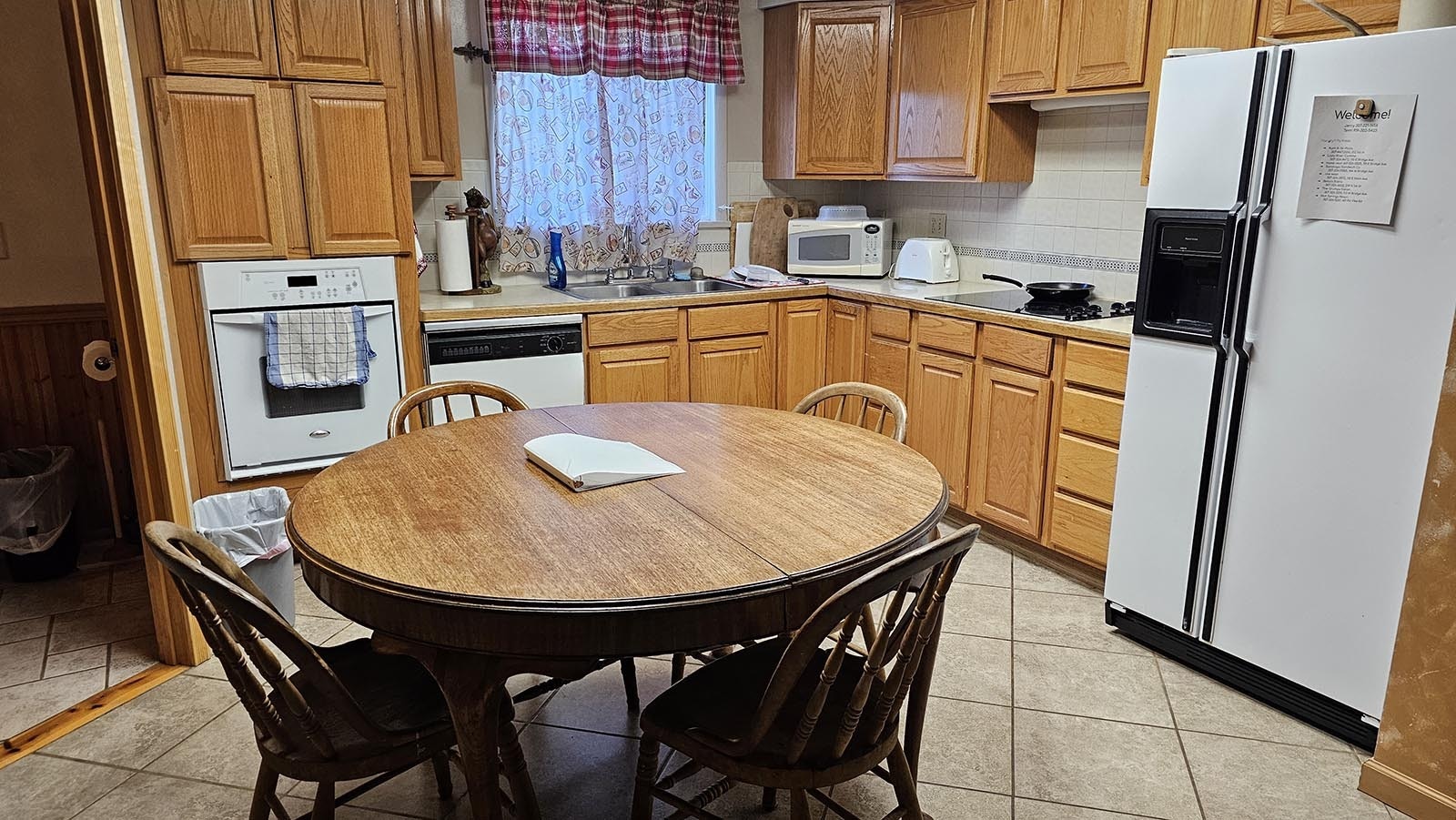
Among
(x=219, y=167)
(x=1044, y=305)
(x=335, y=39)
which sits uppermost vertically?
(x=335, y=39)

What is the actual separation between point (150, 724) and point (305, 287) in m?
1.39

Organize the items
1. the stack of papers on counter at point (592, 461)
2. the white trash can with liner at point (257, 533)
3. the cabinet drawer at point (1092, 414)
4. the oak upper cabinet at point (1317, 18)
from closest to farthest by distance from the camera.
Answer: the stack of papers on counter at point (592, 461), the oak upper cabinet at point (1317, 18), the white trash can with liner at point (257, 533), the cabinet drawer at point (1092, 414)

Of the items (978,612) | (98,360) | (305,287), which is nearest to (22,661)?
(98,360)

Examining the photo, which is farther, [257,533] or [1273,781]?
[257,533]

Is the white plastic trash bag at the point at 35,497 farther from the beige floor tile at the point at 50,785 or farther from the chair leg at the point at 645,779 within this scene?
the chair leg at the point at 645,779

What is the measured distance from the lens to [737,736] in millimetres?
1494

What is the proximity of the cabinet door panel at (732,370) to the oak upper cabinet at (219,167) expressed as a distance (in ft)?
5.31

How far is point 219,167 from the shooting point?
9.44 ft

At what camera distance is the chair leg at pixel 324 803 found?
1528 millimetres

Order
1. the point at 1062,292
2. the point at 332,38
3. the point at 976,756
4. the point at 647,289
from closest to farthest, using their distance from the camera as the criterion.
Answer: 1. the point at 976,756
2. the point at 332,38
3. the point at 1062,292
4. the point at 647,289

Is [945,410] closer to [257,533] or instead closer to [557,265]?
[557,265]

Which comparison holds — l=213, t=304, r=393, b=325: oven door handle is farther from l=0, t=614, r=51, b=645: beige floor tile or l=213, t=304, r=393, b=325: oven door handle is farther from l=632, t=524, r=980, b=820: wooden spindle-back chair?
l=632, t=524, r=980, b=820: wooden spindle-back chair

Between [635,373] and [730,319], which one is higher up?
[730,319]

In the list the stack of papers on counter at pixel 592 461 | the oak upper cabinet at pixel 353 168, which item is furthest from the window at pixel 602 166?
the stack of papers on counter at pixel 592 461
